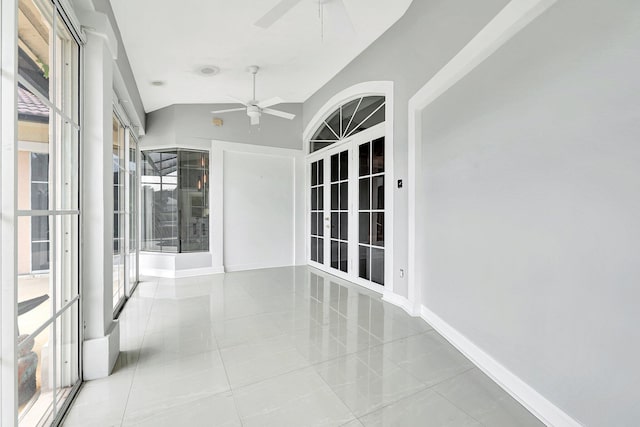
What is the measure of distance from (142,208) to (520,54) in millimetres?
5629

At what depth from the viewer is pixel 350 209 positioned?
4754 millimetres

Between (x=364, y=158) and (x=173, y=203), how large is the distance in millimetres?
3530

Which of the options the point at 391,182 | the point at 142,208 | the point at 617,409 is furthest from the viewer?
the point at 142,208

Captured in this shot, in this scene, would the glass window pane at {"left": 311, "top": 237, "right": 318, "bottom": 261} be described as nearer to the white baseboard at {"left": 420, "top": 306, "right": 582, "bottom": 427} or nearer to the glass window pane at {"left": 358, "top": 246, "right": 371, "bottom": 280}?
the glass window pane at {"left": 358, "top": 246, "right": 371, "bottom": 280}

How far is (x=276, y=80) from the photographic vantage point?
184 inches

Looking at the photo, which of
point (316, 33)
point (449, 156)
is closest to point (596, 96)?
point (449, 156)

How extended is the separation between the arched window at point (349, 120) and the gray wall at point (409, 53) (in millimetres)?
332

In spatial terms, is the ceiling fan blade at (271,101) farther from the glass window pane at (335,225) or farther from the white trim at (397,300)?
the white trim at (397,300)

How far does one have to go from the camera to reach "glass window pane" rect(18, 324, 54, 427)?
4.35ft

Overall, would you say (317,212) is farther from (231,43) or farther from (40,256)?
(40,256)

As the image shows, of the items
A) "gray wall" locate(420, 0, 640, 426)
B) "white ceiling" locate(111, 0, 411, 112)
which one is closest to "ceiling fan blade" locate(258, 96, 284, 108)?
Answer: "white ceiling" locate(111, 0, 411, 112)

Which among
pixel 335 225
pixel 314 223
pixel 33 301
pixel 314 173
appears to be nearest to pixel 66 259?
pixel 33 301

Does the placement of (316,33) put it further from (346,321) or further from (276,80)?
(346,321)

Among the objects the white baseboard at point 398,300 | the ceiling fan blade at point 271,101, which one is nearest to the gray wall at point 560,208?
the white baseboard at point 398,300
